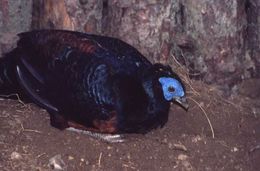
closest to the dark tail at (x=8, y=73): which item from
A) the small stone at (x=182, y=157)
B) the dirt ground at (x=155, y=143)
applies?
the dirt ground at (x=155, y=143)

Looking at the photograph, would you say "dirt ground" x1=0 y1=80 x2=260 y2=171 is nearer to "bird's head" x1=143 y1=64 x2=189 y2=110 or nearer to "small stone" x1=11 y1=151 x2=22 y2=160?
"small stone" x1=11 y1=151 x2=22 y2=160

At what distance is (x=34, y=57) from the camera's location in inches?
203

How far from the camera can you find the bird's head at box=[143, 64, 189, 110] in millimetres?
5004

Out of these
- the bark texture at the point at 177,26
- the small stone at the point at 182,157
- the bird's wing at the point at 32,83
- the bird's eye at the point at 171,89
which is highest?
the bark texture at the point at 177,26

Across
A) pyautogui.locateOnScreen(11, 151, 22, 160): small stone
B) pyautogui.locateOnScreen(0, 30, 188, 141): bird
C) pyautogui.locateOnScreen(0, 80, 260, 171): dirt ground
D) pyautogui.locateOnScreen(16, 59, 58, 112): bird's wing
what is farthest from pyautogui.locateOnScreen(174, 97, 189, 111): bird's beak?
pyautogui.locateOnScreen(11, 151, 22, 160): small stone

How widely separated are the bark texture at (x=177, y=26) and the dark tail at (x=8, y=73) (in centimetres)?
29

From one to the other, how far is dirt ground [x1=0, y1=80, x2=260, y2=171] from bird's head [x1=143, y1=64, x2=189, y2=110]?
1.30ft

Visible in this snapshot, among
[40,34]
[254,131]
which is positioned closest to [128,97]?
[40,34]

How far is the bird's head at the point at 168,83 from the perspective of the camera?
5004 millimetres

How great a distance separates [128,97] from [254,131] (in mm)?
1197

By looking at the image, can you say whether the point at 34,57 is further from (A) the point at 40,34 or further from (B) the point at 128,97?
(B) the point at 128,97

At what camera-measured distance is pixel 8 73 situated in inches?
208

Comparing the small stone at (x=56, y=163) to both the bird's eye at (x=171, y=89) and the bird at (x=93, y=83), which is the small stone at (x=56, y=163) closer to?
the bird at (x=93, y=83)

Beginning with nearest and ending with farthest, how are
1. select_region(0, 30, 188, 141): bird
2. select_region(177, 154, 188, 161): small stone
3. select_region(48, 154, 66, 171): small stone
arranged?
select_region(48, 154, 66, 171): small stone
select_region(0, 30, 188, 141): bird
select_region(177, 154, 188, 161): small stone
